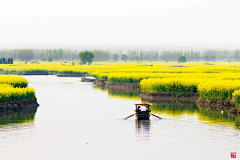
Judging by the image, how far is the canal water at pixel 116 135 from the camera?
30.4 metres

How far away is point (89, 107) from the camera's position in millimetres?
59469

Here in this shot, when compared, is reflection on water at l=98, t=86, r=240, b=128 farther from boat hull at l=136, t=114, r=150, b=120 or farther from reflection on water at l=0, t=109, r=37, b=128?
reflection on water at l=0, t=109, r=37, b=128

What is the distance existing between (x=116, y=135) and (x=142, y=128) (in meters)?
4.29

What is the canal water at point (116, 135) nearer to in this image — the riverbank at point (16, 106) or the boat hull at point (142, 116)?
the boat hull at point (142, 116)

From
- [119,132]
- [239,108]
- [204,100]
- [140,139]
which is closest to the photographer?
[140,139]

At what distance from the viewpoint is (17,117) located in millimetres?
47312

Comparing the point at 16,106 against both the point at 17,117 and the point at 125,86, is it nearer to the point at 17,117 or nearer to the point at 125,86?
the point at 17,117

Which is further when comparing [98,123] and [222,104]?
[222,104]

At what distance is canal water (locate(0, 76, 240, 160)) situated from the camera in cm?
3041

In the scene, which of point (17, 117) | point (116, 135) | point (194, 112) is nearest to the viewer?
point (116, 135)

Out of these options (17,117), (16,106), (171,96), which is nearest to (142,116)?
(17,117)

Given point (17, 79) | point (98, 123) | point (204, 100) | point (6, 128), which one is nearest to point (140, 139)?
point (98, 123)

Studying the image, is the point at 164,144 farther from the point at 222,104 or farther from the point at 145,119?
the point at 222,104

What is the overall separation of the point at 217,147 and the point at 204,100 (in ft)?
101
